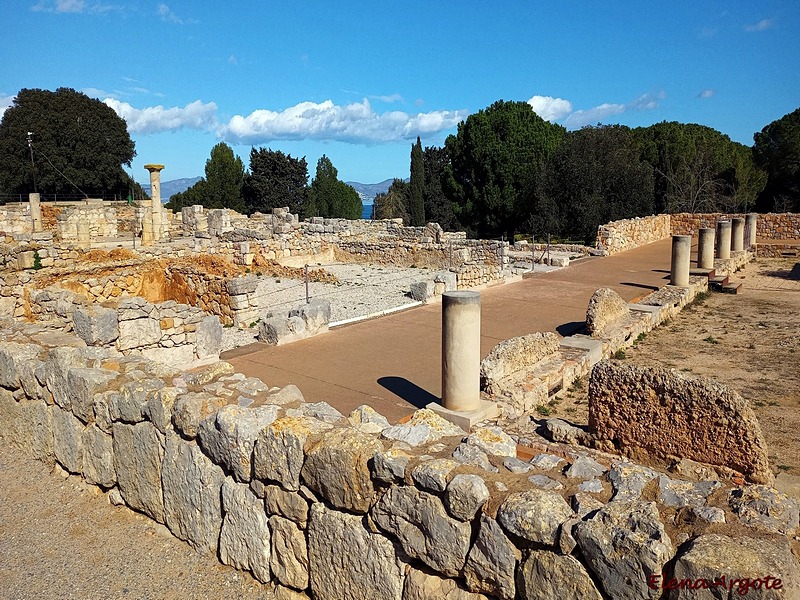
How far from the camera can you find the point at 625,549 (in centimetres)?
272

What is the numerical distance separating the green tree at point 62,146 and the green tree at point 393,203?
22680 mm

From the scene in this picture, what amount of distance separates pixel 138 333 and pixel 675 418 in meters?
7.60

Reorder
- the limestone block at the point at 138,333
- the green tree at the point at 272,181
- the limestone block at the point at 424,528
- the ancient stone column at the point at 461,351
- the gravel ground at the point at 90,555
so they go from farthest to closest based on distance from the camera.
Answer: the green tree at the point at 272,181 → the limestone block at the point at 138,333 → the ancient stone column at the point at 461,351 → the gravel ground at the point at 90,555 → the limestone block at the point at 424,528

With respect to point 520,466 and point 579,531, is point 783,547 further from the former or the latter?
point 520,466

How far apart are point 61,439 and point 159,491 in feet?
4.86

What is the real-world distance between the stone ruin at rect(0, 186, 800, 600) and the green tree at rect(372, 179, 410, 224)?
171 feet

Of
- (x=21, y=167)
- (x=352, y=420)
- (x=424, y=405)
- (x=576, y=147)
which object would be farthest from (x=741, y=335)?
(x=21, y=167)

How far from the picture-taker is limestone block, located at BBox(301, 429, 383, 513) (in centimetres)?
358

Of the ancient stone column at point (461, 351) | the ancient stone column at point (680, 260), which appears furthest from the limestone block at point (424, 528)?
the ancient stone column at point (680, 260)

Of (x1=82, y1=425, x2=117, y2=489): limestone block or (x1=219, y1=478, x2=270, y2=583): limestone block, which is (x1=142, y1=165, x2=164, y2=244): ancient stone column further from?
(x1=219, y1=478, x2=270, y2=583): limestone block

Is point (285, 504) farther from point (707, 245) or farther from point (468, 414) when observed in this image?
point (707, 245)

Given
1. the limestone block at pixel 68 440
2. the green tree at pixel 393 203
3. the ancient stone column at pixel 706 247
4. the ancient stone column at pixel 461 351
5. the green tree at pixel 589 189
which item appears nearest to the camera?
the limestone block at pixel 68 440

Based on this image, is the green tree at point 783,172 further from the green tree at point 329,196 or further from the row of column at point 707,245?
the green tree at point 329,196

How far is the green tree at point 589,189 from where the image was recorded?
3183 cm
